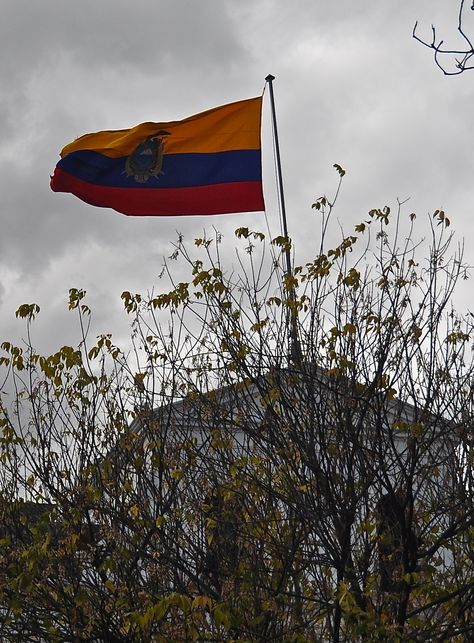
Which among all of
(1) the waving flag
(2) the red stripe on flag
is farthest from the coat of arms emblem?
(2) the red stripe on flag

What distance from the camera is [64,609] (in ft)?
36.0

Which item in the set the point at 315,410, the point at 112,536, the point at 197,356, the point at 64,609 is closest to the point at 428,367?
the point at 315,410

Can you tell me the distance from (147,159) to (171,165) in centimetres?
38

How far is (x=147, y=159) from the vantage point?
14523mm

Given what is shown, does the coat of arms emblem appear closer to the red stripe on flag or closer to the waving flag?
the waving flag

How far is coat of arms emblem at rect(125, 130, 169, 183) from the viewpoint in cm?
1430

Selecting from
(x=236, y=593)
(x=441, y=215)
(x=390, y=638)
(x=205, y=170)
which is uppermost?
(x=205, y=170)

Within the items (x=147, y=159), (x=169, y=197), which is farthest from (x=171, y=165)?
(x=169, y=197)

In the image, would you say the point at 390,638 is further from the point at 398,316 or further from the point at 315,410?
the point at 398,316

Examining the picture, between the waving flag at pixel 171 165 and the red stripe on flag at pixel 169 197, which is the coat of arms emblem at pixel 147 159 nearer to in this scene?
the waving flag at pixel 171 165

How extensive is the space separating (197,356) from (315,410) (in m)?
2.43

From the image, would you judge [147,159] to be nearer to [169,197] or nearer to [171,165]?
[171,165]

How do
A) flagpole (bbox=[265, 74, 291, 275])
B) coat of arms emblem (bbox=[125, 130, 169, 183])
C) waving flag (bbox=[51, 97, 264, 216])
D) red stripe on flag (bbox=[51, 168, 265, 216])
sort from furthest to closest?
1. coat of arms emblem (bbox=[125, 130, 169, 183])
2. waving flag (bbox=[51, 97, 264, 216])
3. red stripe on flag (bbox=[51, 168, 265, 216])
4. flagpole (bbox=[265, 74, 291, 275])

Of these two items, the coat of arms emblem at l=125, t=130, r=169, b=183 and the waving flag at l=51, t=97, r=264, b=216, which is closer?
the waving flag at l=51, t=97, r=264, b=216
